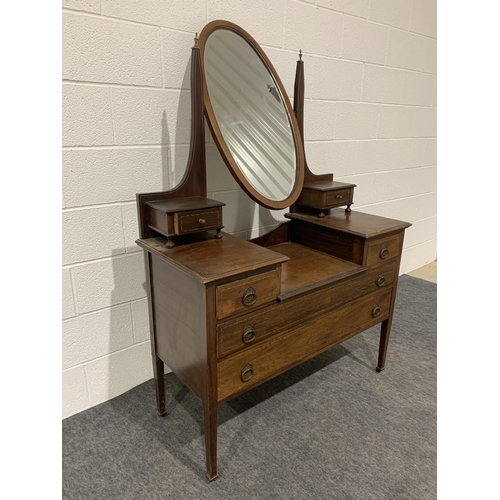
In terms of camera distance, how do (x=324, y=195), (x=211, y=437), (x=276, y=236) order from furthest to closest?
(x=276, y=236)
(x=324, y=195)
(x=211, y=437)

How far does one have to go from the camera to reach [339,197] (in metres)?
1.87

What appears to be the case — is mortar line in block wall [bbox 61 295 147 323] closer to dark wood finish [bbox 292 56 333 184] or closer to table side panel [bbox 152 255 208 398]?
table side panel [bbox 152 255 208 398]

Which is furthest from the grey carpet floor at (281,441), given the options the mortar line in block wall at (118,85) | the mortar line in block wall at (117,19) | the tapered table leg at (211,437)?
the mortar line in block wall at (117,19)

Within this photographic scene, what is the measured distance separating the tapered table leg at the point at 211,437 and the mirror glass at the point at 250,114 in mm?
833

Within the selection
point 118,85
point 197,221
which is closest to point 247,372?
point 197,221

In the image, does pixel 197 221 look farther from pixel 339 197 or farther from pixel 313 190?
pixel 339 197

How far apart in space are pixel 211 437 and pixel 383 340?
101 cm

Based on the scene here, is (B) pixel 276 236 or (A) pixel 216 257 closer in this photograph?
(A) pixel 216 257

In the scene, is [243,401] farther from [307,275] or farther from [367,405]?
[307,275]

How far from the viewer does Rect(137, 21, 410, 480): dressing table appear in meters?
1.26

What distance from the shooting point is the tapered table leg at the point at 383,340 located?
1.93 meters

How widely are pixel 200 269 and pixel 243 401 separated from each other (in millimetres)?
857

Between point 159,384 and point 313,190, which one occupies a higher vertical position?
point 313,190

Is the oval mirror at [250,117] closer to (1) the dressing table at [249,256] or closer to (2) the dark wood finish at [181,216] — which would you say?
(1) the dressing table at [249,256]
